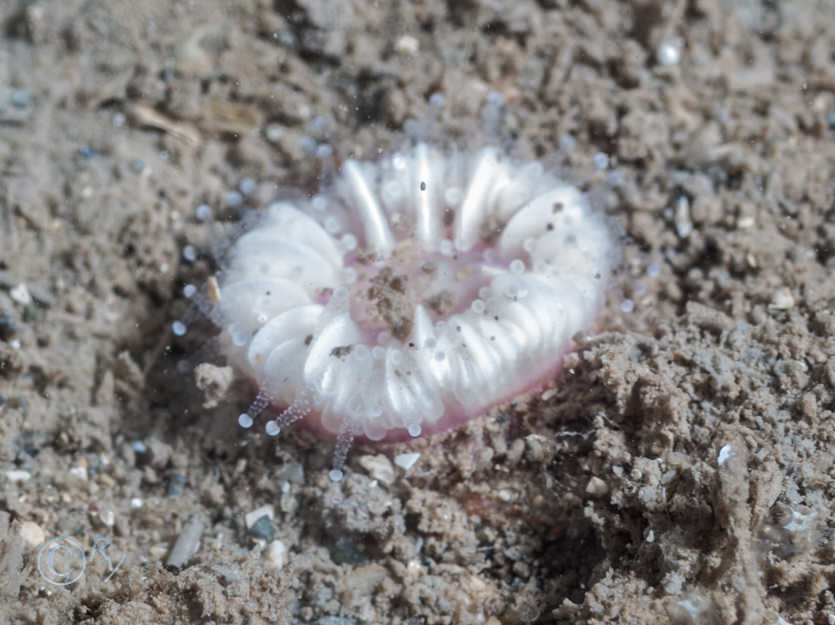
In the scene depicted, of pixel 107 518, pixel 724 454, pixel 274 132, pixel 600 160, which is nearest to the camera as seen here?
pixel 724 454

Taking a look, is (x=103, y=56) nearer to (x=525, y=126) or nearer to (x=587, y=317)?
(x=525, y=126)

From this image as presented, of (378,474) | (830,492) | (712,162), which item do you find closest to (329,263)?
(378,474)

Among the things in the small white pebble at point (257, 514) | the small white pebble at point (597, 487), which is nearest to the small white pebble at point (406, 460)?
the small white pebble at point (257, 514)

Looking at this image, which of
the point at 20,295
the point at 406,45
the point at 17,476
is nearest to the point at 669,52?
the point at 406,45

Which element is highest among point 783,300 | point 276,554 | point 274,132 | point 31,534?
point 274,132

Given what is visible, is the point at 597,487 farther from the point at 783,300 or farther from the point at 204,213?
the point at 204,213

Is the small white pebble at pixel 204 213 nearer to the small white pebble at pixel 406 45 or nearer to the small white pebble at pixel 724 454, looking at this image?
the small white pebble at pixel 406 45
